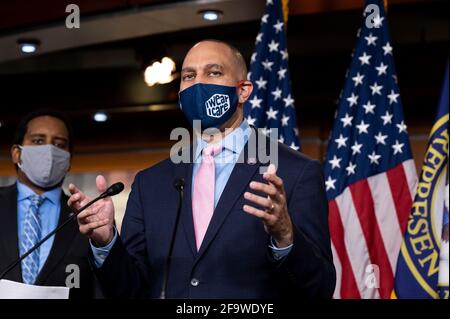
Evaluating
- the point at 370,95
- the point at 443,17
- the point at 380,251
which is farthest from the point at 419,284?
the point at 443,17

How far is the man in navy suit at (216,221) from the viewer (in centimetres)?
231

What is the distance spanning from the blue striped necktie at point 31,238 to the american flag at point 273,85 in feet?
4.11

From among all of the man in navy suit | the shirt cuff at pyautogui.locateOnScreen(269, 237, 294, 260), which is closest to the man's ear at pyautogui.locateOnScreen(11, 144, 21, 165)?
the man in navy suit

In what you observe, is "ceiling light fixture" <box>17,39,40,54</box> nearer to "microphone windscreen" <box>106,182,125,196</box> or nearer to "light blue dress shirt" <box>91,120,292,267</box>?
"light blue dress shirt" <box>91,120,292,267</box>

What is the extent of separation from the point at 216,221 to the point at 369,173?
2.01 meters

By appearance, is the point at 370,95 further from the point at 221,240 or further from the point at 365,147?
the point at 221,240

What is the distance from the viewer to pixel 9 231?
3.64 meters

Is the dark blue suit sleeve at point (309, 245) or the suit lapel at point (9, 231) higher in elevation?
the suit lapel at point (9, 231)

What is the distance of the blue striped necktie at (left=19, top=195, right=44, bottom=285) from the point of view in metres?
3.53

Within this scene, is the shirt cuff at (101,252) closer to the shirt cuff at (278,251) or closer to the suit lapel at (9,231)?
the shirt cuff at (278,251)

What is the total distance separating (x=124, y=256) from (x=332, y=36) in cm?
495

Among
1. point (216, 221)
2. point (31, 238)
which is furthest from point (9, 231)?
point (216, 221)

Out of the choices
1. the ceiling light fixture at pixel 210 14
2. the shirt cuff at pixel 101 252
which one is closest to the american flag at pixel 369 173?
the ceiling light fixture at pixel 210 14

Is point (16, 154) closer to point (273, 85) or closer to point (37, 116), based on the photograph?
point (37, 116)
